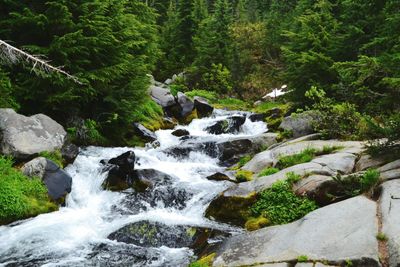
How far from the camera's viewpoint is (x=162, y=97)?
2691 centimetres

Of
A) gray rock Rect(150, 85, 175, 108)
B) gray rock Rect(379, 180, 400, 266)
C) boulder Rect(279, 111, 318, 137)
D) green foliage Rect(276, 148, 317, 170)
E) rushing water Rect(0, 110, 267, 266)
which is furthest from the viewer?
gray rock Rect(150, 85, 175, 108)

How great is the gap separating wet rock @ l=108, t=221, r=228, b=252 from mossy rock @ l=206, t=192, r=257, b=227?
950 millimetres

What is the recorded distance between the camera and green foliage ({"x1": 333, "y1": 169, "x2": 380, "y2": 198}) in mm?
9000

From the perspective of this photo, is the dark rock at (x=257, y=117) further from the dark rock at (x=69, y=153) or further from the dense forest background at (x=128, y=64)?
the dark rock at (x=69, y=153)

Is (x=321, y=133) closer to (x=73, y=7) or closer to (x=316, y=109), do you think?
(x=316, y=109)

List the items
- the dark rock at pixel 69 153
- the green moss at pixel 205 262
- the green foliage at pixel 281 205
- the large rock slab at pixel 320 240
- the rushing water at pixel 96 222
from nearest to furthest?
the large rock slab at pixel 320 240, the green moss at pixel 205 262, the rushing water at pixel 96 222, the green foliage at pixel 281 205, the dark rock at pixel 69 153

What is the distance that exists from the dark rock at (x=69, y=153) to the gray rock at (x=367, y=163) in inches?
394

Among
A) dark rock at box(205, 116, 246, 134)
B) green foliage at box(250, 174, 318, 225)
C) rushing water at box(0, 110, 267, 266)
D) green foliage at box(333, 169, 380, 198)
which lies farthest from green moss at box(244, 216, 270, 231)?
dark rock at box(205, 116, 246, 134)

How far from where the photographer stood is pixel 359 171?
1027 cm

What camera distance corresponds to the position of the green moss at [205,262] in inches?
304

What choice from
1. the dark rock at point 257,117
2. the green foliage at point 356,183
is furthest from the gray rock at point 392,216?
the dark rock at point 257,117

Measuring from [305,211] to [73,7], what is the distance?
488 inches

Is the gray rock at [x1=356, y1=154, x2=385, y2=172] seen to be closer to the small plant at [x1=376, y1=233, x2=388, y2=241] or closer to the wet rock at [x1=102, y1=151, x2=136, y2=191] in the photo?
the small plant at [x1=376, y1=233, x2=388, y2=241]

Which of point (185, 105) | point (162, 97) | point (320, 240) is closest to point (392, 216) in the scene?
point (320, 240)
